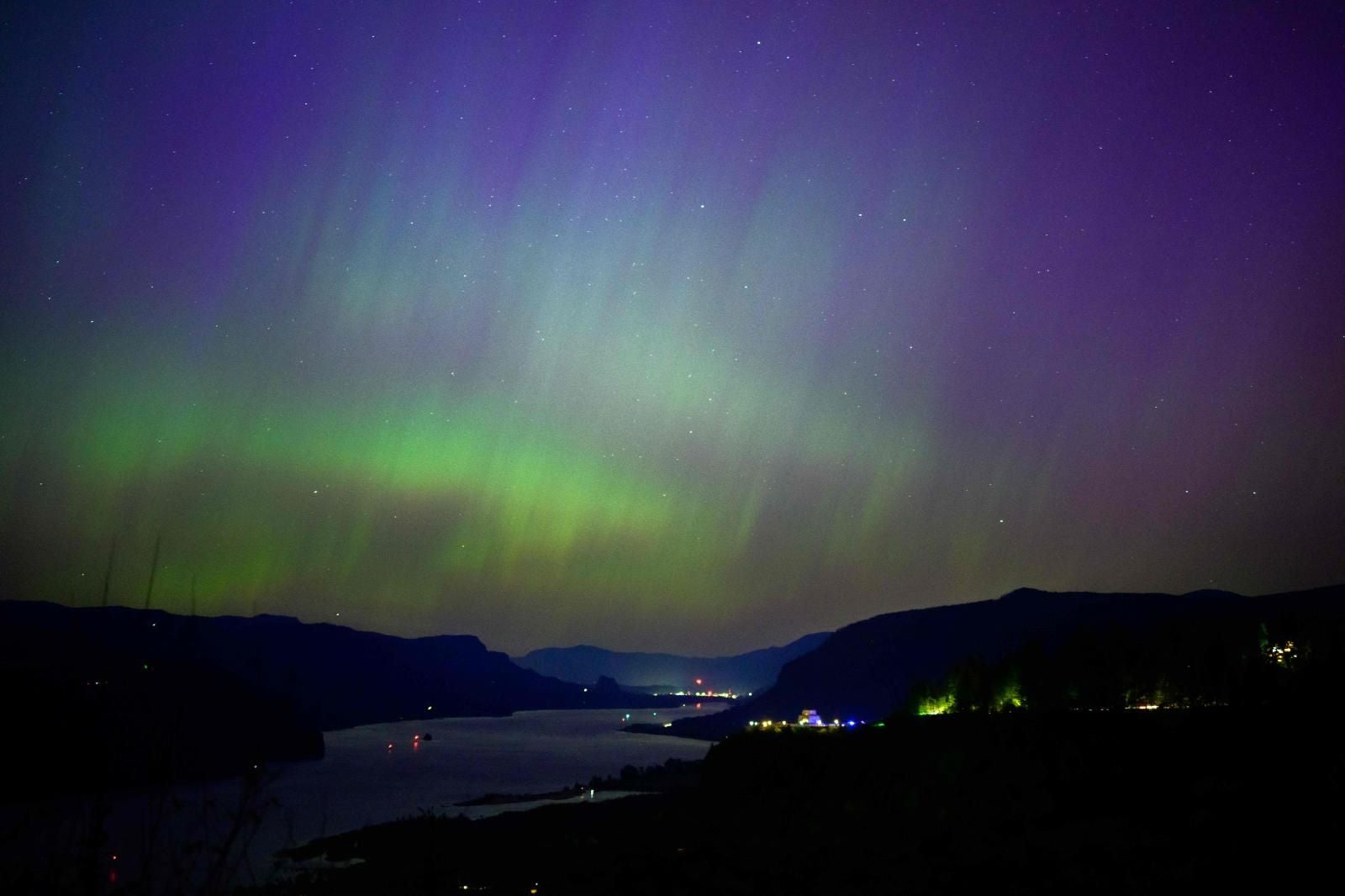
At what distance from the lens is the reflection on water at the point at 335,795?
13.4 feet

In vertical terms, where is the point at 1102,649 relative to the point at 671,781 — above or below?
above

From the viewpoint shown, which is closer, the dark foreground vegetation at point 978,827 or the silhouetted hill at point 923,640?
the dark foreground vegetation at point 978,827

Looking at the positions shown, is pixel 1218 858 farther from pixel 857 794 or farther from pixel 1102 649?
pixel 1102 649

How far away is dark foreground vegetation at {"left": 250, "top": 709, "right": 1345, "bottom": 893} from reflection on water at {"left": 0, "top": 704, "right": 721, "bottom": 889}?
16.3 feet

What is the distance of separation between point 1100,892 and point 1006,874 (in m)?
2.36

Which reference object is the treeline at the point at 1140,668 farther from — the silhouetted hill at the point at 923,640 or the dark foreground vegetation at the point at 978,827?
the silhouetted hill at the point at 923,640

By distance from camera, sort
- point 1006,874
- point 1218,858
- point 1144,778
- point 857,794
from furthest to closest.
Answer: point 857,794 → point 1144,778 → point 1006,874 → point 1218,858

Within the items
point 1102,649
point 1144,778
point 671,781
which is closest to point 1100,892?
point 1144,778

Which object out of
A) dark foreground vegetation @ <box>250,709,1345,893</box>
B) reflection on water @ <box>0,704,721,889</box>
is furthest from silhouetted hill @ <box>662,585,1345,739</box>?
dark foreground vegetation @ <box>250,709,1345,893</box>

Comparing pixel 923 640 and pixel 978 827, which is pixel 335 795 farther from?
pixel 923 640

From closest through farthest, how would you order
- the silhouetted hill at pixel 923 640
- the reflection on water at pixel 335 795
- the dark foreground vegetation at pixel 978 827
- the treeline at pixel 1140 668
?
1. the reflection on water at pixel 335 795
2. the dark foreground vegetation at pixel 978 827
3. the treeline at pixel 1140 668
4. the silhouetted hill at pixel 923 640

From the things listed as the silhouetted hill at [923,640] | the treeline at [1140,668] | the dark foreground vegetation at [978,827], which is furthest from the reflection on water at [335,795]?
the treeline at [1140,668]

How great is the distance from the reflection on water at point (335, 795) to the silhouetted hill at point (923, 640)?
85.1 feet

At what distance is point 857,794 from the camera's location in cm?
3291
